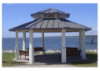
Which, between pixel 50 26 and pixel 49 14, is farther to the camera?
pixel 49 14

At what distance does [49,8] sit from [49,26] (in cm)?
412

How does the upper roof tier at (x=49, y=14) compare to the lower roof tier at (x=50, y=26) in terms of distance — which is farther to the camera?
the upper roof tier at (x=49, y=14)

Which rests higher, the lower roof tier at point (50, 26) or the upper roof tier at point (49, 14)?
the upper roof tier at point (49, 14)

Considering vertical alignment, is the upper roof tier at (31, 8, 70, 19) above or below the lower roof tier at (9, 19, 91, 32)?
above

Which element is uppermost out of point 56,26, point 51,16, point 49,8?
point 49,8

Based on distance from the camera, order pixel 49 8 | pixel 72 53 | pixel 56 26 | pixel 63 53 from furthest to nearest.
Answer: pixel 49 8
pixel 72 53
pixel 63 53
pixel 56 26

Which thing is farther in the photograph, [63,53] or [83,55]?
[83,55]

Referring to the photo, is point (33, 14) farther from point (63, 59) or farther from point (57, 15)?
point (63, 59)

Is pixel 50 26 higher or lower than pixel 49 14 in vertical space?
lower

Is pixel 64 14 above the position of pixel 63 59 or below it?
above

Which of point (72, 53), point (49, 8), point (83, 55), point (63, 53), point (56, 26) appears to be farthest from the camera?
point (49, 8)

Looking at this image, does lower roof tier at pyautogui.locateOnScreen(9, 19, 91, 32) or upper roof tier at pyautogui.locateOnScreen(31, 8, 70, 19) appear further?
upper roof tier at pyautogui.locateOnScreen(31, 8, 70, 19)

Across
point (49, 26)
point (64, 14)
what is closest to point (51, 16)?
point (64, 14)

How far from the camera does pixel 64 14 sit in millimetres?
11242
